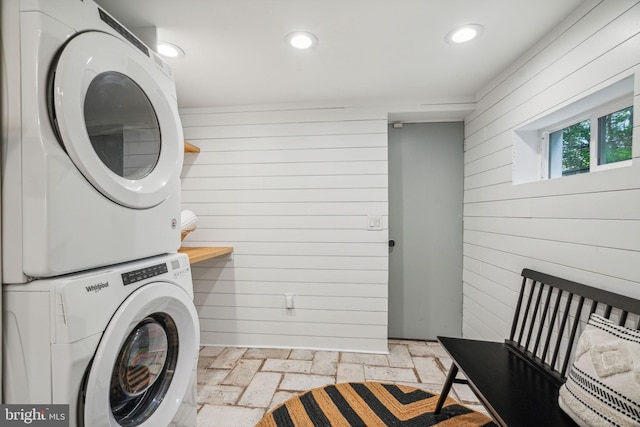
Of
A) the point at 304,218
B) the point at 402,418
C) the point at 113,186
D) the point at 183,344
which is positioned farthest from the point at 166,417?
the point at 304,218

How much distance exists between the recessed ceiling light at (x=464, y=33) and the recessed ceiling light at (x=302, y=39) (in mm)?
771

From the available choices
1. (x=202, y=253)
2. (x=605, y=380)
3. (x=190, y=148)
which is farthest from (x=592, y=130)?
(x=190, y=148)

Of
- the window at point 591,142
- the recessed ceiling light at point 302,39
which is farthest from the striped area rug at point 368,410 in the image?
the recessed ceiling light at point 302,39

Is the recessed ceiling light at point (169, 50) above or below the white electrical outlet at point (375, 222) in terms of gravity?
above

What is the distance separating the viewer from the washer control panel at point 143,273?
0.95 m

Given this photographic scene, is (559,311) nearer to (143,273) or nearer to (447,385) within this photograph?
(447,385)

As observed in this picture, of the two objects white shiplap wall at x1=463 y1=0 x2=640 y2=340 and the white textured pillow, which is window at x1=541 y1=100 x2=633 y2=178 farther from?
the white textured pillow

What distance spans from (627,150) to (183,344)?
7.44 feet

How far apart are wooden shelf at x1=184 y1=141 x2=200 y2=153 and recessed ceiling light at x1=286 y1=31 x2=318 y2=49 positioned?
1.29 m

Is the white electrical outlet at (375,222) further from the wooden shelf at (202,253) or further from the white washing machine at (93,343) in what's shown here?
the white washing machine at (93,343)

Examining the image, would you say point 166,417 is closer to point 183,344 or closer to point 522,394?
point 183,344

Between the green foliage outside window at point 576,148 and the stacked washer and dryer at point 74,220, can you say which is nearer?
the stacked washer and dryer at point 74,220

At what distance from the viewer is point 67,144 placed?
0.79m

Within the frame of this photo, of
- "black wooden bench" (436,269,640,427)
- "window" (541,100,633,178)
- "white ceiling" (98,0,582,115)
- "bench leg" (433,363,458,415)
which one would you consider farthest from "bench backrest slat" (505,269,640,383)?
"white ceiling" (98,0,582,115)
